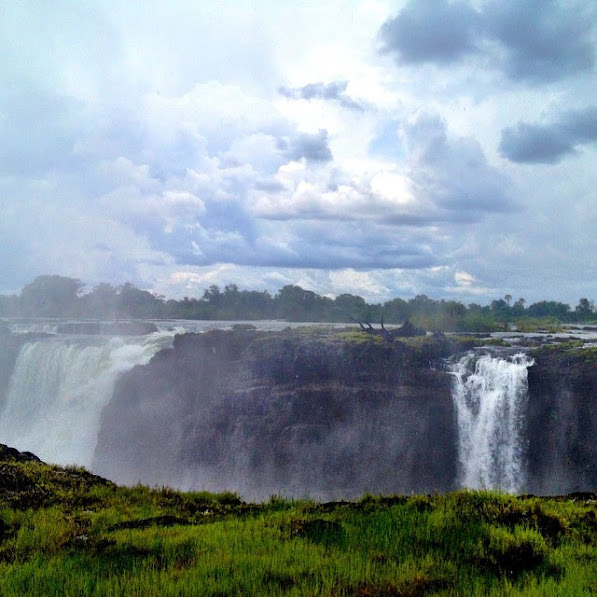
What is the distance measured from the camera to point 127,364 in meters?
41.5

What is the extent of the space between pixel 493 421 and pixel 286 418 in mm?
11310

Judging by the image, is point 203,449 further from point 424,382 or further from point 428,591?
point 428,591

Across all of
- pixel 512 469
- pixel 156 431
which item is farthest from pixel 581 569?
pixel 156 431

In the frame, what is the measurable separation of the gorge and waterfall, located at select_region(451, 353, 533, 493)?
A: 52 millimetres

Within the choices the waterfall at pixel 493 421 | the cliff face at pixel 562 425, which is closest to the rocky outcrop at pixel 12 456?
the waterfall at pixel 493 421

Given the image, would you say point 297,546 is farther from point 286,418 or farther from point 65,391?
point 65,391

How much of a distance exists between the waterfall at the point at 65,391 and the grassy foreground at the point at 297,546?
33040mm

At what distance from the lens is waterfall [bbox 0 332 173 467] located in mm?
40656

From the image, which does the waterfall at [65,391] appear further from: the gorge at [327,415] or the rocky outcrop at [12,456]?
the rocky outcrop at [12,456]

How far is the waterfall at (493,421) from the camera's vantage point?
28.9 m

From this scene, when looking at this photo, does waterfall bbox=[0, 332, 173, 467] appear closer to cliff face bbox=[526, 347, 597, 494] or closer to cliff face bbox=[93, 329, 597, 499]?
cliff face bbox=[93, 329, 597, 499]

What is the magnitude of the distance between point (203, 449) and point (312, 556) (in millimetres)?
29853

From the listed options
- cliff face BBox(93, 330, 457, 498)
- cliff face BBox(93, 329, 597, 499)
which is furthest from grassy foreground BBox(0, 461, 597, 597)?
cliff face BBox(93, 330, 457, 498)

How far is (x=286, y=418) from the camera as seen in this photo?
33375 mm
